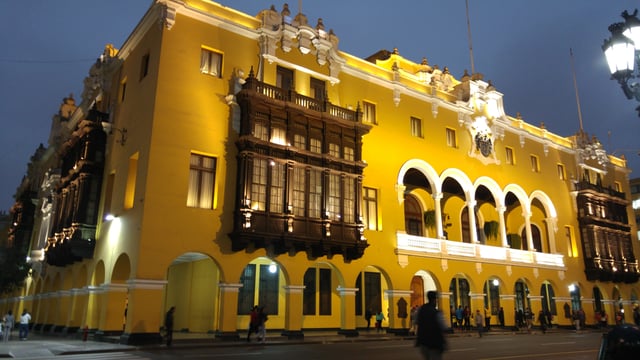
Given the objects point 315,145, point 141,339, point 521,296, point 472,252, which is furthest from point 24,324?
point 521,296

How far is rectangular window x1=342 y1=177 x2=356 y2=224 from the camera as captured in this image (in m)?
25.4

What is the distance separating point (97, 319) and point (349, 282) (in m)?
→ 12.1

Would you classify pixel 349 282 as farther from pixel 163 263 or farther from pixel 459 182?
pixel 459 182

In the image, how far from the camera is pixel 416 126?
3172cm

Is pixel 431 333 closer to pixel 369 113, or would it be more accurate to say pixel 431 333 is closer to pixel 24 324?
pixel 369 113

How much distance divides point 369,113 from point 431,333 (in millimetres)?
22382

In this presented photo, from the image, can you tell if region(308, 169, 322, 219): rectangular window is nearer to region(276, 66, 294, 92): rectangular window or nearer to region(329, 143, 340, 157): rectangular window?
region(329, 143, 340, 157): rectangular window

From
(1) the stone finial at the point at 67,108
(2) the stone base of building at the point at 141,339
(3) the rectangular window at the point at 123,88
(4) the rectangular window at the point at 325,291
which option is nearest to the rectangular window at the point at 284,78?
(3) the rectangular window at the point at 123,88

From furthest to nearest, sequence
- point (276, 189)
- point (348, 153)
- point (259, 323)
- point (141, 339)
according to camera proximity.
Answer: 1. point (348, 153)
2. point (276, 189)
3. point (259, 323)
4. point (141, 339)

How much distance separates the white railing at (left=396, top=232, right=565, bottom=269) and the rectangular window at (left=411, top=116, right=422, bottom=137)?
659cm

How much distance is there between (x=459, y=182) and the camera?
33375 mm

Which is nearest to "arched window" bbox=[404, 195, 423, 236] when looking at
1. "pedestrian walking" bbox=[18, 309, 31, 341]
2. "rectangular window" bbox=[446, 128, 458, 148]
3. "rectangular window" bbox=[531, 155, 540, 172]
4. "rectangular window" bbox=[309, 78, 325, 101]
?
"rectangular window" bbox=[446, 128, 458, 148]

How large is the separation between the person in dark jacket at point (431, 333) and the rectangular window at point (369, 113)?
2146 centimetres

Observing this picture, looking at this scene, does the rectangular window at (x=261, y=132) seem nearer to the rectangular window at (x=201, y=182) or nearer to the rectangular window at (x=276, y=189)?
the rectangular window at (x=276, y=189)
